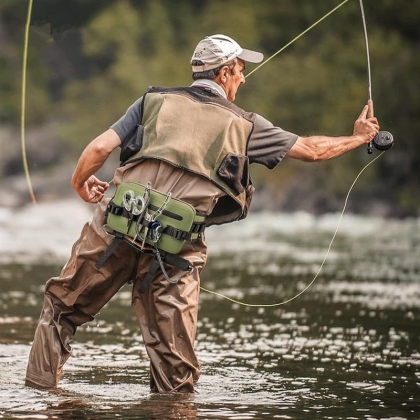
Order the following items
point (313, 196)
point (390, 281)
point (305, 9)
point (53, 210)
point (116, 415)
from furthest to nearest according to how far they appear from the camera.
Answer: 1. point (305, 9)
2. point (313, 196)
3. point (53, 210)
4. point (390, 281)
5. point (116, 415)

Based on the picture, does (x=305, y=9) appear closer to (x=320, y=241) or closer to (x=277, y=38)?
(x=277, y=38)

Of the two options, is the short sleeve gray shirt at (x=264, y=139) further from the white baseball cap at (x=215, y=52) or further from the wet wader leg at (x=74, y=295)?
the wet wader leg at (x=74, y=295)

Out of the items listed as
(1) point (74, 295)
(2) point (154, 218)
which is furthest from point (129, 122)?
(1) point (74, 295)

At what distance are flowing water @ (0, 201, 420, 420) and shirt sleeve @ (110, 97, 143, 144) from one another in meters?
1.19

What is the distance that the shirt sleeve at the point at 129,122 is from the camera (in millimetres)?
5199

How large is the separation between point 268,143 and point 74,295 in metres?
1.12

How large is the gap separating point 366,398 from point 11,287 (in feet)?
18.7

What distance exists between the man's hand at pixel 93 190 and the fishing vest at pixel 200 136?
0.38 m

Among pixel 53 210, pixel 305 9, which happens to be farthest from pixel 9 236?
pixel 305 9

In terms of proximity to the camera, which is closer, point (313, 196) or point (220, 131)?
point (220, 131)

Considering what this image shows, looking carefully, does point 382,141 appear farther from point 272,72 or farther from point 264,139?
point 272,72

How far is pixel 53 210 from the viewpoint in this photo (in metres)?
32.7

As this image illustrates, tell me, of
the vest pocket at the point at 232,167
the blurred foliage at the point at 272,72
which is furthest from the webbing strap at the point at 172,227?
the blurred foliage at the point at 272,72

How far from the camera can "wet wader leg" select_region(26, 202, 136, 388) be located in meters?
5.33
